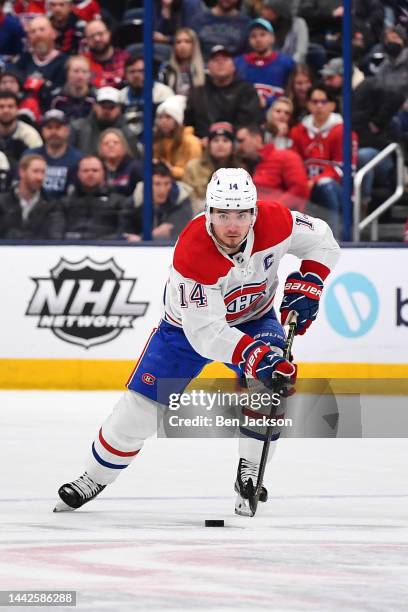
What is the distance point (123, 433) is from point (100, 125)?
480 cm

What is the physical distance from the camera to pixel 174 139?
9633 millimetres

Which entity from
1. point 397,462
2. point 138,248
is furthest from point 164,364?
point 138,248

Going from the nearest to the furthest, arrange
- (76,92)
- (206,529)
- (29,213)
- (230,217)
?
(206,529)
(230,217)
(29,213)
(76,92)

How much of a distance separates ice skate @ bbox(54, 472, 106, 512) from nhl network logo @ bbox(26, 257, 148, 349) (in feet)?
13.4

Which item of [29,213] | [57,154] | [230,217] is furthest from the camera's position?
[57,154]

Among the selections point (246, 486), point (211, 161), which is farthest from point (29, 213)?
point (246, 486)

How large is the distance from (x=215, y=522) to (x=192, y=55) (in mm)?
5260

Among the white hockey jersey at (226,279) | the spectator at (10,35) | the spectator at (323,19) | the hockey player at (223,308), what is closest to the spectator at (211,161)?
the spectator at (323,19)

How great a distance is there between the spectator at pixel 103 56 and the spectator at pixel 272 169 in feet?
3.33

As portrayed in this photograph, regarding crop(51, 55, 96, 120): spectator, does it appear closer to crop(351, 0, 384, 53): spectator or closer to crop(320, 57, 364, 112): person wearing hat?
crop(320, 57, 364, 112): person wearing hat

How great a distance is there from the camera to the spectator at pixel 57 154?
9.73 meters

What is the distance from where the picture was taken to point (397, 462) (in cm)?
651

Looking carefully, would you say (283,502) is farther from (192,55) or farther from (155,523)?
(192,55)

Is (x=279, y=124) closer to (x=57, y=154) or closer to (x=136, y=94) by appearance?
(x=136, y=94)
